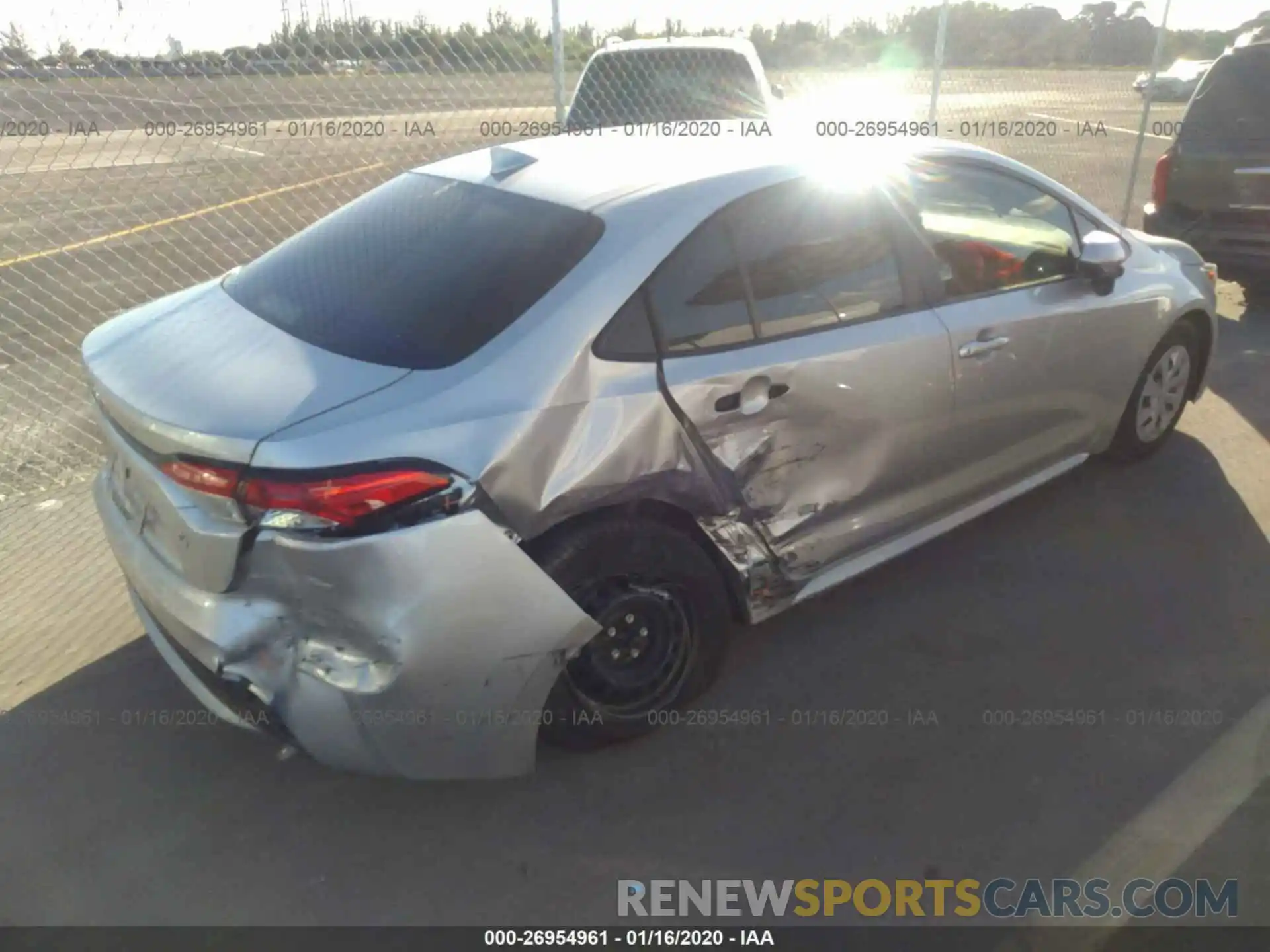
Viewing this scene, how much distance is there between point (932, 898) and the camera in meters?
2.46

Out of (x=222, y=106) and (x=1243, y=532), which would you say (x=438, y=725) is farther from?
(x=222, y=106)

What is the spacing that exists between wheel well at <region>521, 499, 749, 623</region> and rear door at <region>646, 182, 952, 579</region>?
0.16 m

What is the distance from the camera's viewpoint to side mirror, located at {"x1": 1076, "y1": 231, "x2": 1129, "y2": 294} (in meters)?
3.79

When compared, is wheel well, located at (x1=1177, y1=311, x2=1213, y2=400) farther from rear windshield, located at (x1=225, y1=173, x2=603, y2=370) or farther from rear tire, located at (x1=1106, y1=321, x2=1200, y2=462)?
rear windshield, located at (x1=225, y1=173, x2=603, y2=370)

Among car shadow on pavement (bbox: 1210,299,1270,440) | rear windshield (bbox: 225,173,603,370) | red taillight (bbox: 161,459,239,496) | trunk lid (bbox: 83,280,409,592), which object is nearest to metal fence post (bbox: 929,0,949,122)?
car shadow on pavement (bbox: 1210,299,1270,440)

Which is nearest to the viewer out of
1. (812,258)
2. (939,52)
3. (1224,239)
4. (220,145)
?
(812,258)

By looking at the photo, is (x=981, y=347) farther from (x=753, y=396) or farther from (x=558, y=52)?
(x=558, y=52)

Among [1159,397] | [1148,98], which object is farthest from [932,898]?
[1148,98]

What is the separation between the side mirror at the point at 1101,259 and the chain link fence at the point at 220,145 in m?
1.05

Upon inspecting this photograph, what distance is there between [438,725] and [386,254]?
4.54ft

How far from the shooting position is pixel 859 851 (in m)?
2.58

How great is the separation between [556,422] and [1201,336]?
3.63m

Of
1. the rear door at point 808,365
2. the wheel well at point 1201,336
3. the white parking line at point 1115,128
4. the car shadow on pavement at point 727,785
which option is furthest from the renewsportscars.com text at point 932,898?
the white parking line at point 1115,128

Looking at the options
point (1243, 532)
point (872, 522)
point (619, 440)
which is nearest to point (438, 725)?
point (619, 440)
